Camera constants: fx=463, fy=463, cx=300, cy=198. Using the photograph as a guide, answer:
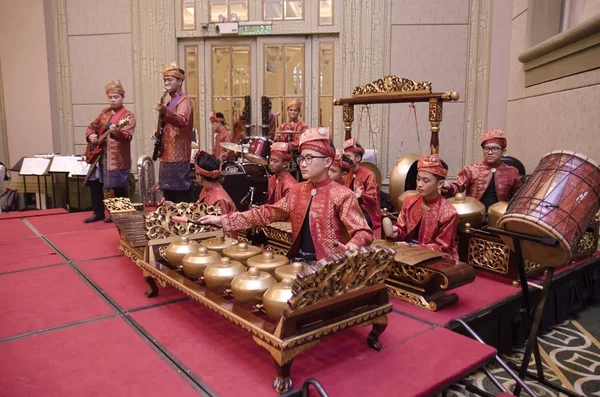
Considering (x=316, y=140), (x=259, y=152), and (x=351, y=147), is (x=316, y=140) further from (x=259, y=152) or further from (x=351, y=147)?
(x=259, y=152)

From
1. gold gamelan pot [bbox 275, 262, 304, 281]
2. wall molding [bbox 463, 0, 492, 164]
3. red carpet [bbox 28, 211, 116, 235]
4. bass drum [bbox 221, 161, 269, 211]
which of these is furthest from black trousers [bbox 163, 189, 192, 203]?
wall molding [bbox 463, 0, 492, 164]

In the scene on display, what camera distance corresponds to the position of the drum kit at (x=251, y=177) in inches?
211

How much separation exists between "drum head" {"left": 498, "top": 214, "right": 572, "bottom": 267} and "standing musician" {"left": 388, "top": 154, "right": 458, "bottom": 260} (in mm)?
852

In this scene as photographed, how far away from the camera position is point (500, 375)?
254 cm

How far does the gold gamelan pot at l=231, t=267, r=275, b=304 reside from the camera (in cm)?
184

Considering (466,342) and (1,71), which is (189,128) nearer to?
(466,342)

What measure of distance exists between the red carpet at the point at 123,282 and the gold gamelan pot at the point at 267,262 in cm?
75

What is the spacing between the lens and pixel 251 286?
1.84 m

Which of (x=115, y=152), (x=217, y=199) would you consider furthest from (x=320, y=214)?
(x=115, y=152)

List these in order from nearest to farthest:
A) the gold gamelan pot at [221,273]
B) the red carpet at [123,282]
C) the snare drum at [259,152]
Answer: the gold gamelan pot at [221,273] → the red carpet at [123,282] → the snare drum at [259,152]

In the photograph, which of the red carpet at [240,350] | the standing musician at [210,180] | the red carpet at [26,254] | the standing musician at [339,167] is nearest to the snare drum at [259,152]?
the standing musician at [339,167]

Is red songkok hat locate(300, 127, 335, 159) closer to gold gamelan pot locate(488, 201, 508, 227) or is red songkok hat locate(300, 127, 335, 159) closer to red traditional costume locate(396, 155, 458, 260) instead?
red traditional costume locate(396, 155, 458, 260)

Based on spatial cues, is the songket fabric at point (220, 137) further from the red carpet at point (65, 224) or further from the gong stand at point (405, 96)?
the gong stand at point (405, 96)

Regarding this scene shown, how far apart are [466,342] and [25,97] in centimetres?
779
